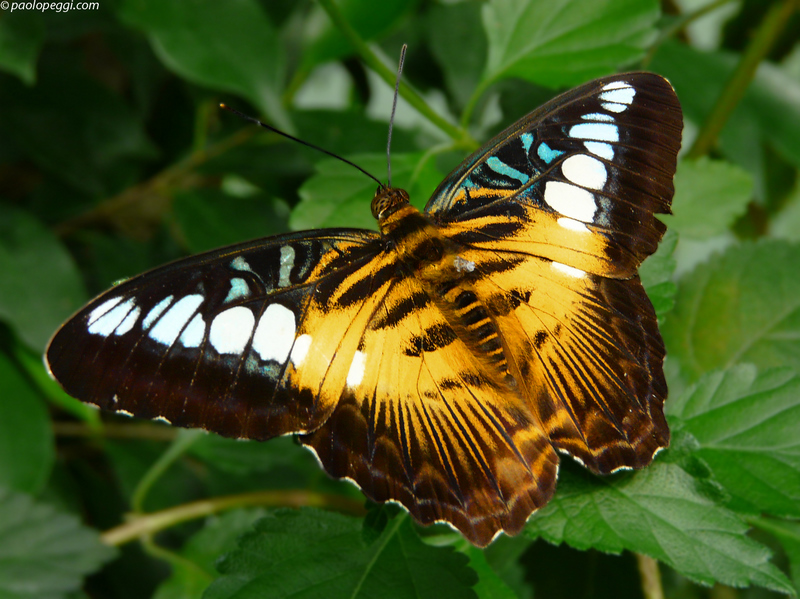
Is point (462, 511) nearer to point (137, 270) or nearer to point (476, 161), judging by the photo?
point (476, 161)

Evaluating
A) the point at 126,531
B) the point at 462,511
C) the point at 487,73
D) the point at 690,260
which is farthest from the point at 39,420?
the point at 690,260

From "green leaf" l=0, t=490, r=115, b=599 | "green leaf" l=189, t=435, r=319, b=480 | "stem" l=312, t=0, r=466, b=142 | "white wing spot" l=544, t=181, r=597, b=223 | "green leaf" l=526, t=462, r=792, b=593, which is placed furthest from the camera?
"green leaf" l=189, t=435, r=319, b=480

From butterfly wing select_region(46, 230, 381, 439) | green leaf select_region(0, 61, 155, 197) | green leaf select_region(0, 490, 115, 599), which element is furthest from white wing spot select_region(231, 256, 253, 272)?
green leaf select_region(0, 61, 155, 197)

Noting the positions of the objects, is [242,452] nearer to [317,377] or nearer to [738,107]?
[317,377]

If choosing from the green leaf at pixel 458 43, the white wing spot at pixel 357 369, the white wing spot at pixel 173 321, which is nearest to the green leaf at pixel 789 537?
the white wing spot at pixel 357 369

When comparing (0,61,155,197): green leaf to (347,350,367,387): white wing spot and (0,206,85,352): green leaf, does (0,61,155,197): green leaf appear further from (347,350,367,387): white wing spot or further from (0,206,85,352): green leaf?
(347,350,367,387): white wing spot

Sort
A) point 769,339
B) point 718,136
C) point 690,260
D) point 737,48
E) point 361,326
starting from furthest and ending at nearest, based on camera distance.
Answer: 1. point 690,260
2. point 737,48
3. point 718,136
4. point 769,339
5. point 361,326

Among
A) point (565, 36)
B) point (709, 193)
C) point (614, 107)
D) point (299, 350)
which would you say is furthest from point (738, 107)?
point (299, 350)
